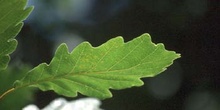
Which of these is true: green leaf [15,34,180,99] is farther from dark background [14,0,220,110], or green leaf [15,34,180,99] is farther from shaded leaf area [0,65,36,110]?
dark background [14,0,220,110]

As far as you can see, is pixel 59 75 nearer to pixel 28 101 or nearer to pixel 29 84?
pixel 29 84

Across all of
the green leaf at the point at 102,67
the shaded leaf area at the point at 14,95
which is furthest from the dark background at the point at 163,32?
the green leaf at the point at 102,67

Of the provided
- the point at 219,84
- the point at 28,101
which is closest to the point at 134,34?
the point at 219,84

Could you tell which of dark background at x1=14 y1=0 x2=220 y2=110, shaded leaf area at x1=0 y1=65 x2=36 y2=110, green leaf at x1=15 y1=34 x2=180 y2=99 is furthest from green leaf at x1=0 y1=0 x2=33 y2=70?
dark background at x1=14 y1=0 x2=220 y2=110

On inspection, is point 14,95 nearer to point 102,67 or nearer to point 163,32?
point 102,67

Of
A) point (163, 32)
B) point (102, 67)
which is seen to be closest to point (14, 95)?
point (102, 67)

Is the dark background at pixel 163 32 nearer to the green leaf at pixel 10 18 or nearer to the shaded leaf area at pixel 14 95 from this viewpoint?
the shaded leaf area at pixel 14 95
